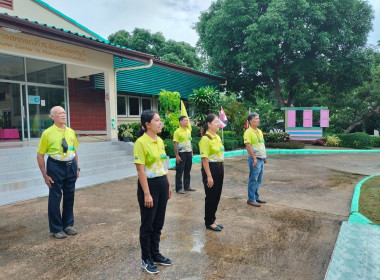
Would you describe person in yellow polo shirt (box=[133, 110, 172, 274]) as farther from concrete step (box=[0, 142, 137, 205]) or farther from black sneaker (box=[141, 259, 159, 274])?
concrete step (box=[0, 142, 137, 205])

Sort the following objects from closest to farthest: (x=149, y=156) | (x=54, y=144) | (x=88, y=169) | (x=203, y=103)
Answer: (x=149, y=156), (x=54, y=144), (x=88, y=169), (x=203, y=103)

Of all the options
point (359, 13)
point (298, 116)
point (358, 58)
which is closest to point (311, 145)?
point (298, 116)

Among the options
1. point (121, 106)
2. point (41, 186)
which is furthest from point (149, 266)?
point (121, 106)

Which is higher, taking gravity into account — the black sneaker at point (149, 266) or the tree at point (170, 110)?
the tree at point (170, 110)

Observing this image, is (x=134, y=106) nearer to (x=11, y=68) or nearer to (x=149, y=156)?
(x=11, y=68)

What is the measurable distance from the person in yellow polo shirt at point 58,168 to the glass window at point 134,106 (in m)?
10.4

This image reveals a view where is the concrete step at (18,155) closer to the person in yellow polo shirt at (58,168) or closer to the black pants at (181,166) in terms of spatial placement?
the person in yellow polo shirt at (58,168)

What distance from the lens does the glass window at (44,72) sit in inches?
376

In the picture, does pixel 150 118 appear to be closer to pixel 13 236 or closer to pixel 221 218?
pixel 221 218

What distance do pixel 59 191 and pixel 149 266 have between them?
1749mm

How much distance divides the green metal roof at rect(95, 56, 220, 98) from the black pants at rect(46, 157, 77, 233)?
880 centimetres

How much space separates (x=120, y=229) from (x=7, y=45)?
667cm

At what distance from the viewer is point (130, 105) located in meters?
14.2

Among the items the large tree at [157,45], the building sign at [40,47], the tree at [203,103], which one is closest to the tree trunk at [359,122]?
the tree at [203,103]
